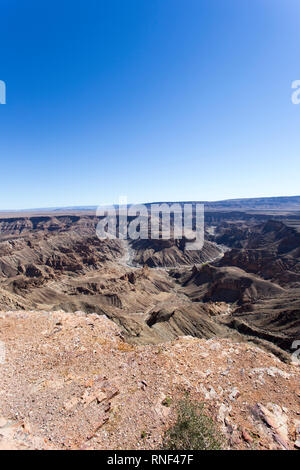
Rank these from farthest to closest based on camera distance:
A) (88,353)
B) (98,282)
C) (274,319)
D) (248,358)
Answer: (98,282), (274,319), (248,358), (88,353)

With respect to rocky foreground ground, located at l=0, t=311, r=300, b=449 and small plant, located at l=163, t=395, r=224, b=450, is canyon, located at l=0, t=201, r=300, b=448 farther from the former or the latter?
small plant, located at l=163, t=395, r=224, b=450

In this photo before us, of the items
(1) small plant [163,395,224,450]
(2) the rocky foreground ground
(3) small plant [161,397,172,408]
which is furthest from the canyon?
(1) small plant [163,395,224,450]

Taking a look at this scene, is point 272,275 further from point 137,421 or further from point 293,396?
point 137,421

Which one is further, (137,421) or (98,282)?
(98,282)

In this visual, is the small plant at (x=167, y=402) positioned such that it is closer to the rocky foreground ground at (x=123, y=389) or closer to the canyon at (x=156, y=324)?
the rocky foreground ground at (x=123, y=389)

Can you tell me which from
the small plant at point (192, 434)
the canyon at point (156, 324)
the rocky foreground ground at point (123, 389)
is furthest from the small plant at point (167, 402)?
the small plant at point (192, 434)
